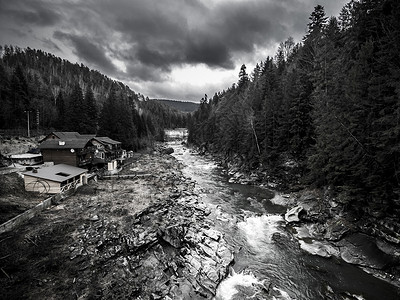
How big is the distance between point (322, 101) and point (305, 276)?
1723 centimetres

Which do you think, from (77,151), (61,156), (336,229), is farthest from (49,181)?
(336,229)

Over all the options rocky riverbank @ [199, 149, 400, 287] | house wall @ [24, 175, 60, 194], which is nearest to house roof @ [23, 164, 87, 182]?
house wall @ [24, 175, 60, 194]

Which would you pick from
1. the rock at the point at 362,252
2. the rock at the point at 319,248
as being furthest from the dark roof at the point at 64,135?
the rock at the point at 362,252

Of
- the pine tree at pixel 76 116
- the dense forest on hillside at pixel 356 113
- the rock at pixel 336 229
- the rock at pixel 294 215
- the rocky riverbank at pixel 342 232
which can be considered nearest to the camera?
the rocky riverbank at pixel 342 232

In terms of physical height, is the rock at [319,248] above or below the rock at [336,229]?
below

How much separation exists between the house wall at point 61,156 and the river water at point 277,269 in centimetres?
2608

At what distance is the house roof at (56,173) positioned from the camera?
74.9 ft

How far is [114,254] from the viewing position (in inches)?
519

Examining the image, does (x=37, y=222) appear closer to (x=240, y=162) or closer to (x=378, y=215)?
(x=378, y=215)

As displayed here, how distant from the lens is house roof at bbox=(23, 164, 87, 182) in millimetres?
22844

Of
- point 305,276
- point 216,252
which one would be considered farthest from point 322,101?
point 216,252

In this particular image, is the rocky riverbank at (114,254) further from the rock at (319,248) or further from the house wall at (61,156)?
the house wall at (61,156)

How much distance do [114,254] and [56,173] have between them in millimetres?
18214

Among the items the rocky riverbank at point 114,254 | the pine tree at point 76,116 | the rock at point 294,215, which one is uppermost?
the pine tree at point 76,116
